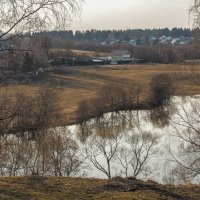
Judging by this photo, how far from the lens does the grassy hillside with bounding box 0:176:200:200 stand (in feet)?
25.1

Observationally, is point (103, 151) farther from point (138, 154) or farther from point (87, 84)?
point (87, 84)

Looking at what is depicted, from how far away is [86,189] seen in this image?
8.20m

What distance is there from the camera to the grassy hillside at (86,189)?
766cm

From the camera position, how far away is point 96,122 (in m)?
45.8

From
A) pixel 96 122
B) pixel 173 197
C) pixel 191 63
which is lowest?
pixel 96 122

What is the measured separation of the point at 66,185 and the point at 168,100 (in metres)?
47.6

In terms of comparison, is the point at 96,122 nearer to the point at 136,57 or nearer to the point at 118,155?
the point at 118,155

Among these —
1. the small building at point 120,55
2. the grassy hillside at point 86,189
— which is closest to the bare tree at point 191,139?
the grassy hillside at point 86,189

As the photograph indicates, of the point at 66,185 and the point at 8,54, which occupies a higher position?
the point at 8,54

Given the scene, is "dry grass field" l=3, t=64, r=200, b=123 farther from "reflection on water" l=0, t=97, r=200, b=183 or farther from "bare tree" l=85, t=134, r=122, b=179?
"bare tree" l=85, t=134, r=122, b=179

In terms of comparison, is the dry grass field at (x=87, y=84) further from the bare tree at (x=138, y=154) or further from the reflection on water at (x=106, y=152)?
the bare tree at (x=138, y=154)

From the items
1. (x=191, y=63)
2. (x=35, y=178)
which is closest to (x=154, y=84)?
(x=191, y=63)

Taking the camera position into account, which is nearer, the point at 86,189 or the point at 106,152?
the point at 86,189

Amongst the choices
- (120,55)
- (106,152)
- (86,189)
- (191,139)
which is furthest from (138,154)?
(120,55)
